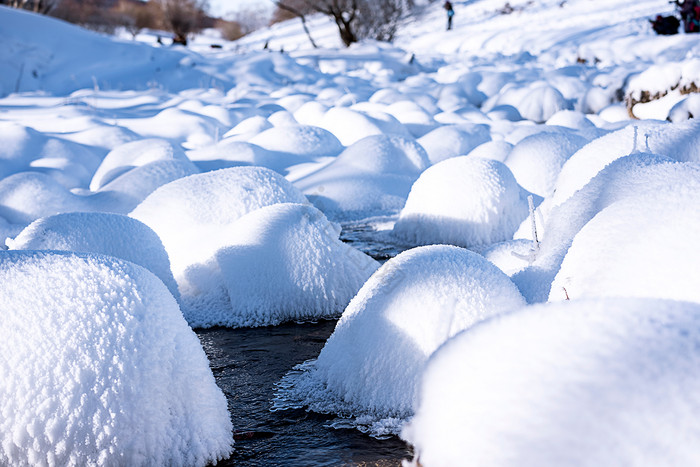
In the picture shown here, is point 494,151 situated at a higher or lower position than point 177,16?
lower

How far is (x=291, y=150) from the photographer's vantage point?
5.24 m

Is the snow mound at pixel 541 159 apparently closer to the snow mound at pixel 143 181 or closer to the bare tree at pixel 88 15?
the snow mound at pixel 143 181

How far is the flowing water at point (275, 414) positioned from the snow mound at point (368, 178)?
5.54 feet

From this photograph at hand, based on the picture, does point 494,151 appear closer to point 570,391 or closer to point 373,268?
point 373,268

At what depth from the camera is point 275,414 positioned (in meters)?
1.98

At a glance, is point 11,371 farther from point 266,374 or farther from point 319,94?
point 319,94

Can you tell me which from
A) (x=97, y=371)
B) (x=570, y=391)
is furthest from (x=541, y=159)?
(x=570, y=391)

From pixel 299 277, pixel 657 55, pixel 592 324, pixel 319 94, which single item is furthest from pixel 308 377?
pixel 657 55

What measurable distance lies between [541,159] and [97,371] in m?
3.20

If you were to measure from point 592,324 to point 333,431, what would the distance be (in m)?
1.07

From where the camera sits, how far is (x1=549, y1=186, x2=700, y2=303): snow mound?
1406 mm

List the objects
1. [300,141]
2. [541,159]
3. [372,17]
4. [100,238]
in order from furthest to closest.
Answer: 1. [372,17]
2. [300,141]
3. [541,159]
4. [100,238]

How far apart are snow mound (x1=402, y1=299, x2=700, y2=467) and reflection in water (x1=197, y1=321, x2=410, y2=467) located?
0.84 meters

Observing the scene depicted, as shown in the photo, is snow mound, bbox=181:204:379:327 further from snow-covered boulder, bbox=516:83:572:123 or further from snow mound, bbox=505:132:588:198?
snow-covered boulder, bbox=516:83:572:123
